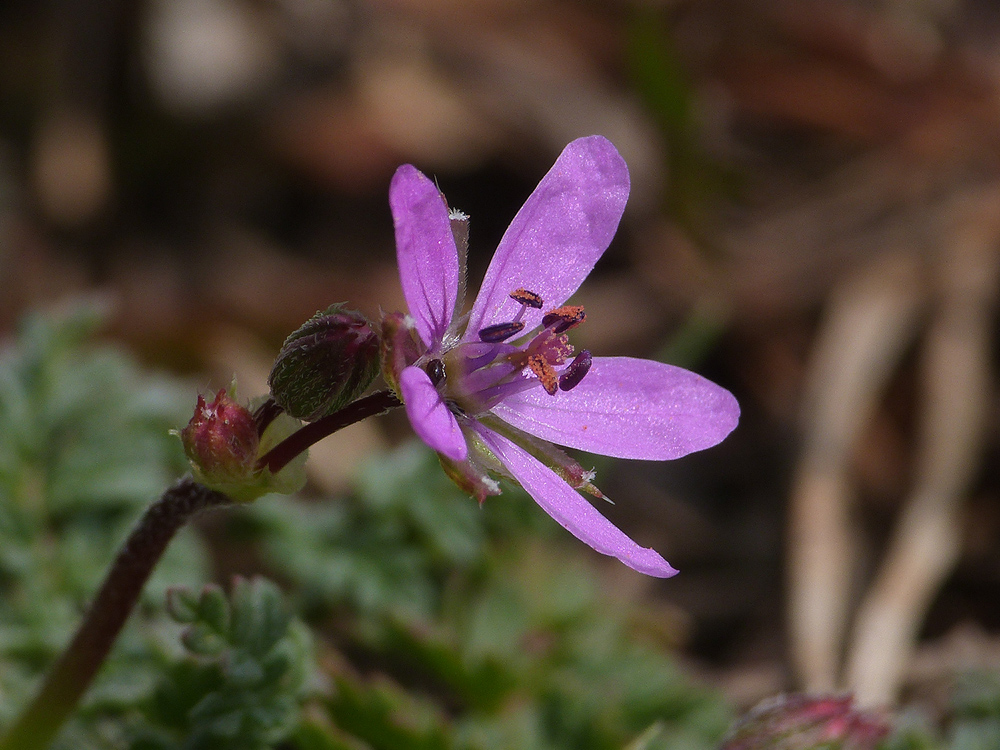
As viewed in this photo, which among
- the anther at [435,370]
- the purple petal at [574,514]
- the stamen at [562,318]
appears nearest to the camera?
the purple petal at [574,514]

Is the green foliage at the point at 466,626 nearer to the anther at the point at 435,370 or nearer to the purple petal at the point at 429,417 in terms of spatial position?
the anther at the point at 435,370

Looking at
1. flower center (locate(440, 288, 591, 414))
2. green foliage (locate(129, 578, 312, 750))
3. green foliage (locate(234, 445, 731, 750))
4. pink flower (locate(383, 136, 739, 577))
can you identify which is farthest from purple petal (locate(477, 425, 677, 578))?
green foliage (locate(234, 445, 731, 750))

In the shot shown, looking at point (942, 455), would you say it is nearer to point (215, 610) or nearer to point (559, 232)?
point (559, 232)

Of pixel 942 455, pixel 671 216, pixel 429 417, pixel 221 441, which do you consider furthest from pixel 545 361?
pixel 671 216

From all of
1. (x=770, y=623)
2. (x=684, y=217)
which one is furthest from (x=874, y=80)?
(x=770, y=623)

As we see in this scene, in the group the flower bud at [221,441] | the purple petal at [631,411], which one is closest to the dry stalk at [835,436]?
the purple petal at [631,411]

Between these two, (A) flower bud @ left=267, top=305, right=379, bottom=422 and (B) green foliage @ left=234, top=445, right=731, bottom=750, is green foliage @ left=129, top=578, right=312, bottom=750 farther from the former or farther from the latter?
(A) flower bud @ left=267, top=305, right=379, bottom=422
